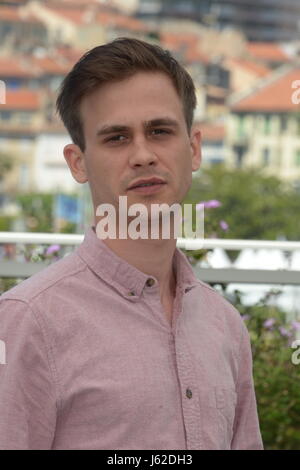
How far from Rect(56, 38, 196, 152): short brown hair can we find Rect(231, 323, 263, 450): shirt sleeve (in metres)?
0.33

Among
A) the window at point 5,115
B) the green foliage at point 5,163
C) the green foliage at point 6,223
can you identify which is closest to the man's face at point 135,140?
the green foliage at point 6,223

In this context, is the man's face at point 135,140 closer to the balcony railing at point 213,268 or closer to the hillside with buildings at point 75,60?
the balcony railing at point 213,268

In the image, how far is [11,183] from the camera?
87.9m

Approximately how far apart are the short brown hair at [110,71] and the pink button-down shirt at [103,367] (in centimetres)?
16

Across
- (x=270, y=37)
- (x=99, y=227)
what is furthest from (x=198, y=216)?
(x=270, y=37)

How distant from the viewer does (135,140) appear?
1.24m

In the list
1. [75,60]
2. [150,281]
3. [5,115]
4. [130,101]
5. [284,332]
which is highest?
[75,60]

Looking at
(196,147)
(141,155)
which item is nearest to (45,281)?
(141,155)

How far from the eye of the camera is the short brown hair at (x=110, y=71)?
1242 mm

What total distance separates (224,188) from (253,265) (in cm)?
6127

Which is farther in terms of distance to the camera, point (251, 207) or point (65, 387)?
point (251, 207)

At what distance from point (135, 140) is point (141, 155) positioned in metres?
0.02

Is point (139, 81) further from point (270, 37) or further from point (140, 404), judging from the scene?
point (270, 37)

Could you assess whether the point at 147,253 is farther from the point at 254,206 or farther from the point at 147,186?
the point at 254,206
